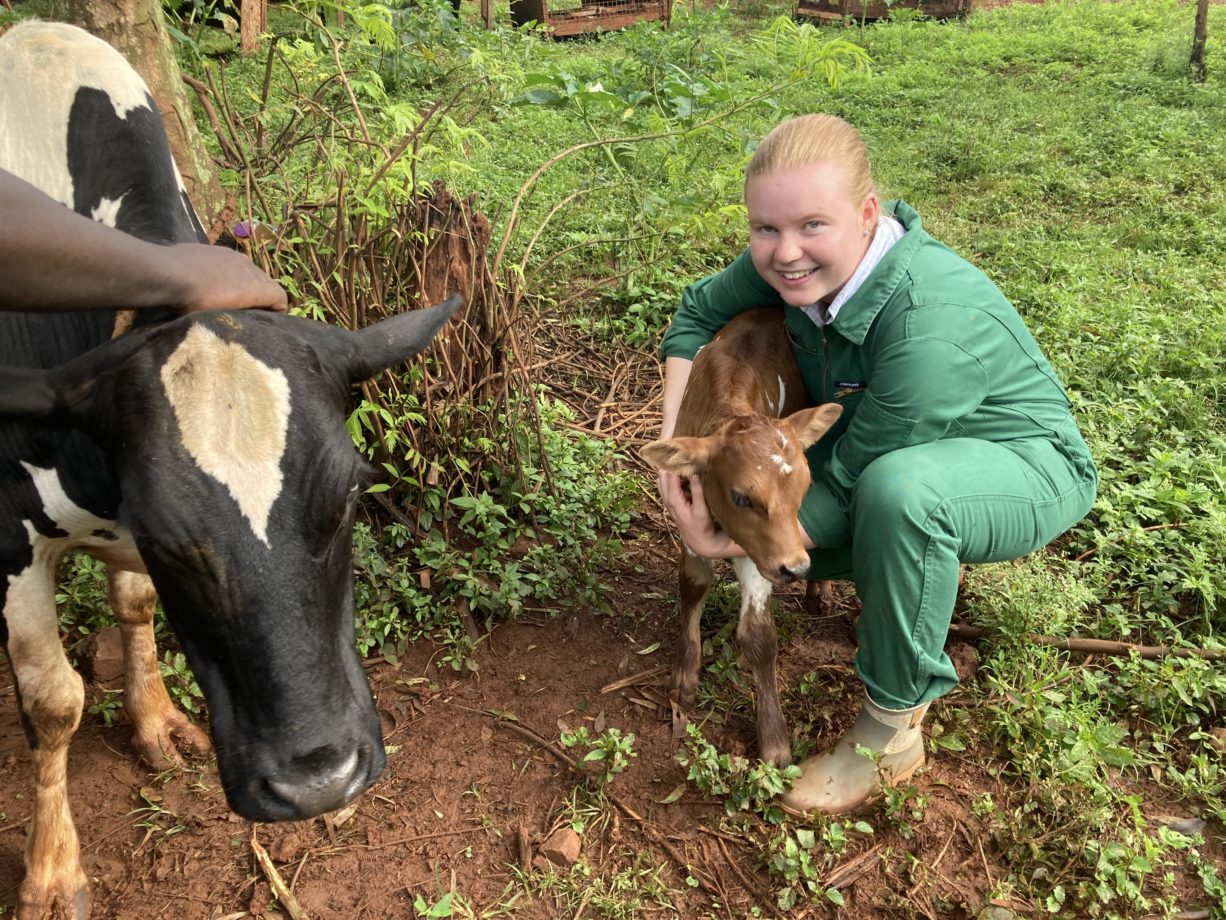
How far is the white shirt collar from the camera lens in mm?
3033

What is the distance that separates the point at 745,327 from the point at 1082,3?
13.1m

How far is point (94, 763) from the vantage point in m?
3.06

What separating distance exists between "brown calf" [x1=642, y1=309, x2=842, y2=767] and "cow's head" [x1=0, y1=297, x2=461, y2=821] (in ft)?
4.24

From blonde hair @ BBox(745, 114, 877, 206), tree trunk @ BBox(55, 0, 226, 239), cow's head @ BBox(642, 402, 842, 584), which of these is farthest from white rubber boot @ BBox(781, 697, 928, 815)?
tree trunk @ BBox(55, 0, 226, 239)

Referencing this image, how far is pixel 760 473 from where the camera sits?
2.95 meters

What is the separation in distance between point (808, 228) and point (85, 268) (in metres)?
2.02

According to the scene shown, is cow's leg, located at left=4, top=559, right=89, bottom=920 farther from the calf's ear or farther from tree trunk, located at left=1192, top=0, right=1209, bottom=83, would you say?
tree trunk, located at left=1192, top=0, right=1209, bottom=83

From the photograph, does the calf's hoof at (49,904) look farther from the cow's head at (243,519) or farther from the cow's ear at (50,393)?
the cow's ear at (50,393)

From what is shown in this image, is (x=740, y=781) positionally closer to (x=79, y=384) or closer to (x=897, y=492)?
(x=897, y=492)

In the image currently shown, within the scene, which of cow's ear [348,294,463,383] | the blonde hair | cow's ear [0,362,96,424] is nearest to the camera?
cow's ear [0,362,96,424]

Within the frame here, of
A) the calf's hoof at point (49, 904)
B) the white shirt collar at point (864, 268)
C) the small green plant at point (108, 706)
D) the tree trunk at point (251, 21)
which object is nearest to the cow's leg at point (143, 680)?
the small green plant at point (108, 706)

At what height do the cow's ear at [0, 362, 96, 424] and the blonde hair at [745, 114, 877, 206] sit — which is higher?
the blonde hair at [745, 114, 877, 206]

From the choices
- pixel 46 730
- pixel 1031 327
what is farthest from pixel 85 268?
pixel 1031 327

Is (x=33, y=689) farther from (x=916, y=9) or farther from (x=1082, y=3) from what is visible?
(x=1082, y=3)
